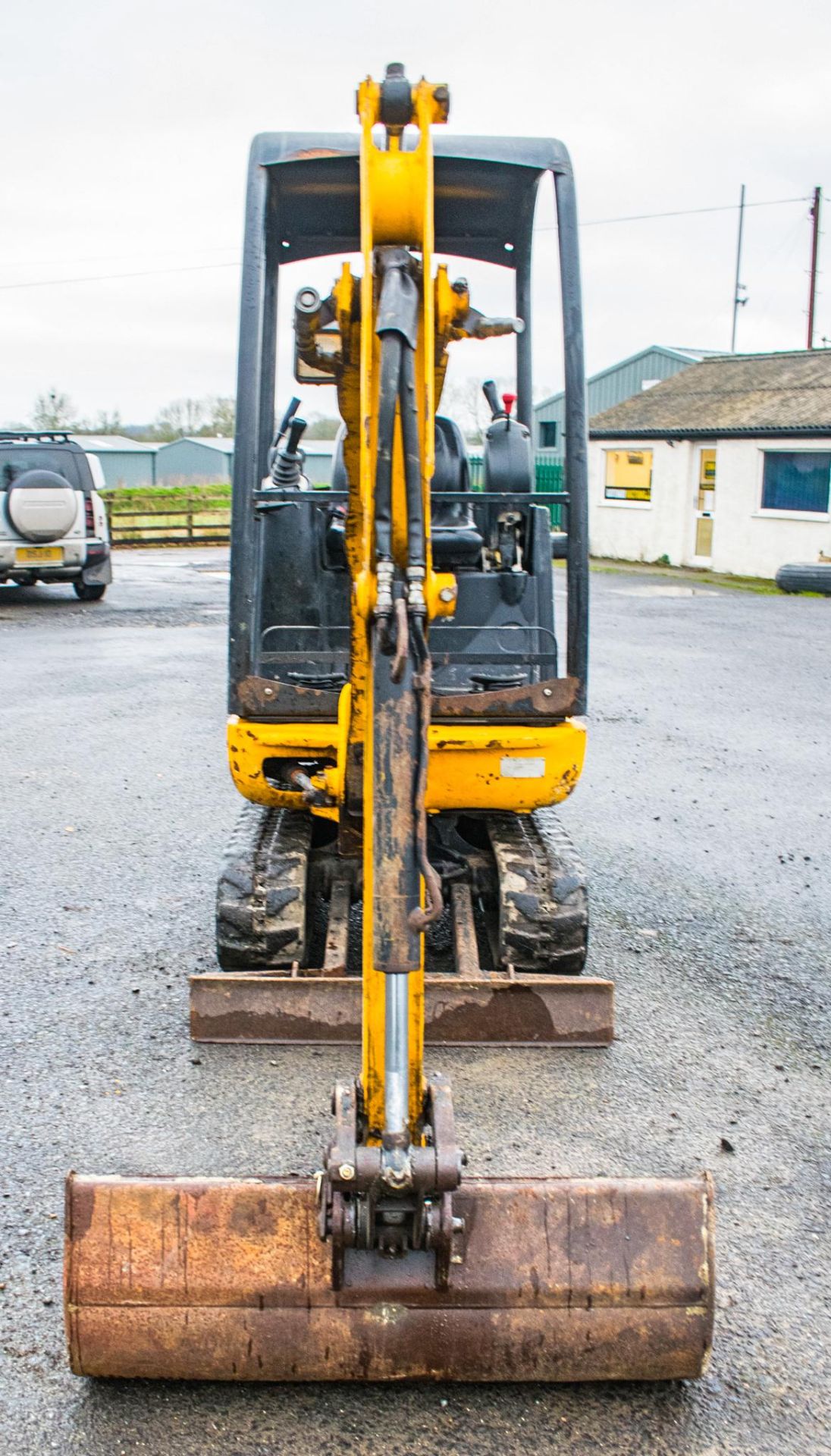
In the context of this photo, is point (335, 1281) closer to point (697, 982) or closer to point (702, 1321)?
point (702, 1321)

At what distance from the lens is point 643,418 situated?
94.7 feet

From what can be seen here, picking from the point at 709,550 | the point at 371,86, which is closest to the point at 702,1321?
the point at 371,86

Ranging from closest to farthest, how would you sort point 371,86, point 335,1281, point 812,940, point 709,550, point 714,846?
point 335,1281
point 371,86
point 812,940
point 714,846
point 709,550

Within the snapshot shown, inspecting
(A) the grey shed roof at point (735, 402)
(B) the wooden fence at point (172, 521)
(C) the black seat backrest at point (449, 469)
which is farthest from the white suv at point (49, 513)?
(C) the black seat backrest at point (449, 469)

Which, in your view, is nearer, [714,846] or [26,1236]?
[26,1236]

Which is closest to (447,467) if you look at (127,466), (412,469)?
(412,469)

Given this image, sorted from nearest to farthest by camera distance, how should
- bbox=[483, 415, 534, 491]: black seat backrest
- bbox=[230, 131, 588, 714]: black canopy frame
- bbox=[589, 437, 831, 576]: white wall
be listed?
bbox=[230, 131, 588, 714]: black canopy frame
bbox=[483, 415, 534, 491]: black seat backrest
bbox=[589, 437, 831, 576]: white wall

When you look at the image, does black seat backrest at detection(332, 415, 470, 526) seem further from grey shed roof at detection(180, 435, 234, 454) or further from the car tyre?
grey shed roof at detection(180, 435, 234, 454)

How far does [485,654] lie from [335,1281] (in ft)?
7.95

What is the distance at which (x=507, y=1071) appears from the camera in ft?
14.7

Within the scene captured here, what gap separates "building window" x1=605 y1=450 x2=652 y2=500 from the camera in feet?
92.7

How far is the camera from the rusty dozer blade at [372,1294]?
2871mm

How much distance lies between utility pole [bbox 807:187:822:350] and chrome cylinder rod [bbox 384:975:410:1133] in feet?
161

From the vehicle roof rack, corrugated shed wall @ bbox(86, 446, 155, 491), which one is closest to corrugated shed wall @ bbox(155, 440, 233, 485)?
corrugated shed wall @ bbox(86, 446, 155, 491)
